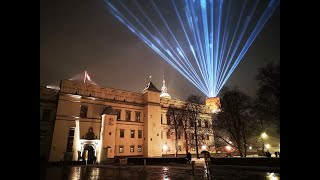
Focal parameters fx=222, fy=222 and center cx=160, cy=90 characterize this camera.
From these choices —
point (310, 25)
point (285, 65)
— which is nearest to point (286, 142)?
point (285, 65)

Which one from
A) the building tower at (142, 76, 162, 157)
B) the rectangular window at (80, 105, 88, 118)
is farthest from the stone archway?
the building tower at (142, 76, 162, 157)

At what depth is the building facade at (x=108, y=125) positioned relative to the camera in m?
39.9

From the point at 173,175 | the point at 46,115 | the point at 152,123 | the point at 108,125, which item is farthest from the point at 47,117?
the point at 173,175

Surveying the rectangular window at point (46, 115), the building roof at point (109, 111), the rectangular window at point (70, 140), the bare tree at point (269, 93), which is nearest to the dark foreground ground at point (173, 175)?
the bare tree at point (269, 93)

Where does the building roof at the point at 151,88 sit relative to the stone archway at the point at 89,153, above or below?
above

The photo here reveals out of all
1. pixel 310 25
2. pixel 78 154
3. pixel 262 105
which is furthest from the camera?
pixel 78 154

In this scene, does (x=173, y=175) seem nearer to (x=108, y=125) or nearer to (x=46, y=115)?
(x=108, y=125)

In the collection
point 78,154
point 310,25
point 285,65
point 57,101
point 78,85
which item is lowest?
point 78,154

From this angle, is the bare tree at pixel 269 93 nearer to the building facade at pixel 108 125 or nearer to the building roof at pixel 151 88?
the building facade at pixel 108 125

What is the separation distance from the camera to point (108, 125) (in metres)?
42.4

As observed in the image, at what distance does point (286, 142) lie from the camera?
10.1ft

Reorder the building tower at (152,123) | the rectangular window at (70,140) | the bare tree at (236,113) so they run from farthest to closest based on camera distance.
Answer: the building tower at (152,123), the rectangular window at (70,140), the bare tree at (236,113)
